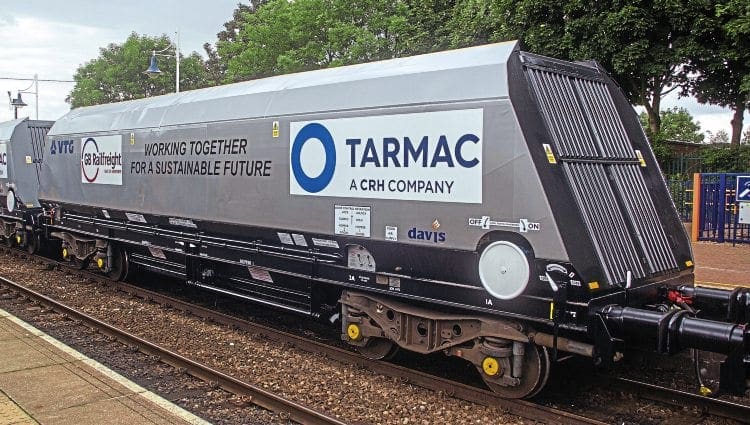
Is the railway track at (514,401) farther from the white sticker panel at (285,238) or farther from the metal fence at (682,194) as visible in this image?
the metal fence at (682,194)

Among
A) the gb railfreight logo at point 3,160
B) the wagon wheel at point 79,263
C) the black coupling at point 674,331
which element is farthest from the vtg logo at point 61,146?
the black coupling at point 674,331

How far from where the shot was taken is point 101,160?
40.3 feet

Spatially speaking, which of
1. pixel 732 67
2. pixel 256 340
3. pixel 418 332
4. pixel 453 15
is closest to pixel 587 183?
pixel 418 332

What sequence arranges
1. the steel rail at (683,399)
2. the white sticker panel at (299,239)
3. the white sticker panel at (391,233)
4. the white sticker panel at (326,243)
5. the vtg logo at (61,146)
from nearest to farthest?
Answer: the steel rail at (683,399) → the white sticker panel at (391,233) → the white sticker panel at (326,243) → the white sticker panel at (299,239) → the vtg logo at (61,146)

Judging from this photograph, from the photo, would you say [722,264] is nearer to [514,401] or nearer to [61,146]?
[514,401]

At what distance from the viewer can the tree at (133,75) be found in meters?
49.2

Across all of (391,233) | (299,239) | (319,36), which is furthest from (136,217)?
(319,36)

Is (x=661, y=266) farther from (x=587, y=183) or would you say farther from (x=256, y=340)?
(x=256, y=340)

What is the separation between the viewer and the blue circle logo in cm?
750

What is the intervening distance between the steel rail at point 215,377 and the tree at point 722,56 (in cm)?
1570

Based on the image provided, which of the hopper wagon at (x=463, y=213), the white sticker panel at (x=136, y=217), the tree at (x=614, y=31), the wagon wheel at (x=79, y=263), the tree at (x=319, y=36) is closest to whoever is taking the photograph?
the hopper wagon at (x=463, y=213)

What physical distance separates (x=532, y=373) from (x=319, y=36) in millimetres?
24278

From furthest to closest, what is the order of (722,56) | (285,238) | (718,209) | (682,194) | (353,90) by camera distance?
(682,194) < (722,56) < (718,209) < (285,238) < (353,90)

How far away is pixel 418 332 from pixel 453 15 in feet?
59.7
